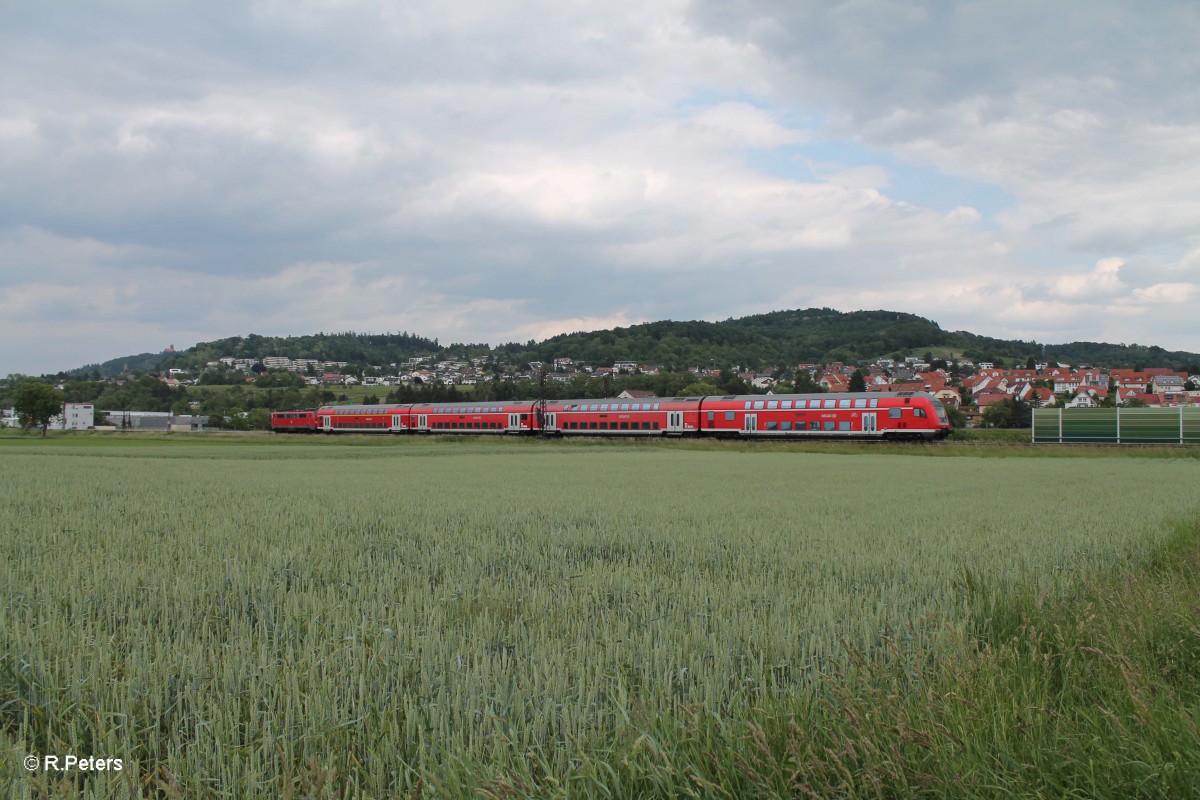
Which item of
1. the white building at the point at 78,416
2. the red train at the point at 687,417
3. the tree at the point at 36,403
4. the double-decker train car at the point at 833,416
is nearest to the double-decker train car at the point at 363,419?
the red train at the point at 687,417

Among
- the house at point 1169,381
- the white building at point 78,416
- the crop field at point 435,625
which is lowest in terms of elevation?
the white building at point 78,416

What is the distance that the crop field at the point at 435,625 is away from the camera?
3.12 m

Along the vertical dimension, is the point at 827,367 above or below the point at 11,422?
above

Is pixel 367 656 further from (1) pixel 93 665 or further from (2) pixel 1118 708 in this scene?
(2) pixel 1118 708

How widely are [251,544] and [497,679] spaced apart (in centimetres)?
563

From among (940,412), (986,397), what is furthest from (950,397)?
(940,412)

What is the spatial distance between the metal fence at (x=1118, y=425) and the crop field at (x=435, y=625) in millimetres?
46858

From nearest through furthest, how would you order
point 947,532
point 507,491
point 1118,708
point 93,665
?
1. point 1118,708
2. point 93,665
3. point 947,532
4. point 507,491

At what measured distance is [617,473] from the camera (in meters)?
25.2

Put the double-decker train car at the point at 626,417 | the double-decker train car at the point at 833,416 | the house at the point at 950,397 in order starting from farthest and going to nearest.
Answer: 1. the house at the point at 950,397
2. the double-decker train car at the point at 626,417
3. the double-decker train car at the point at 833,416

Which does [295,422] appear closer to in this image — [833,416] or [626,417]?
[626,417]

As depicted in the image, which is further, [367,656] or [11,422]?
[11,422]

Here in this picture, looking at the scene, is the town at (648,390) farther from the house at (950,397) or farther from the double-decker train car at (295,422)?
the double-decker train car at (295,422)

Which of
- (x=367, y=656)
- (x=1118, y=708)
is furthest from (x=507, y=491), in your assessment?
(x=1118, y=708)
